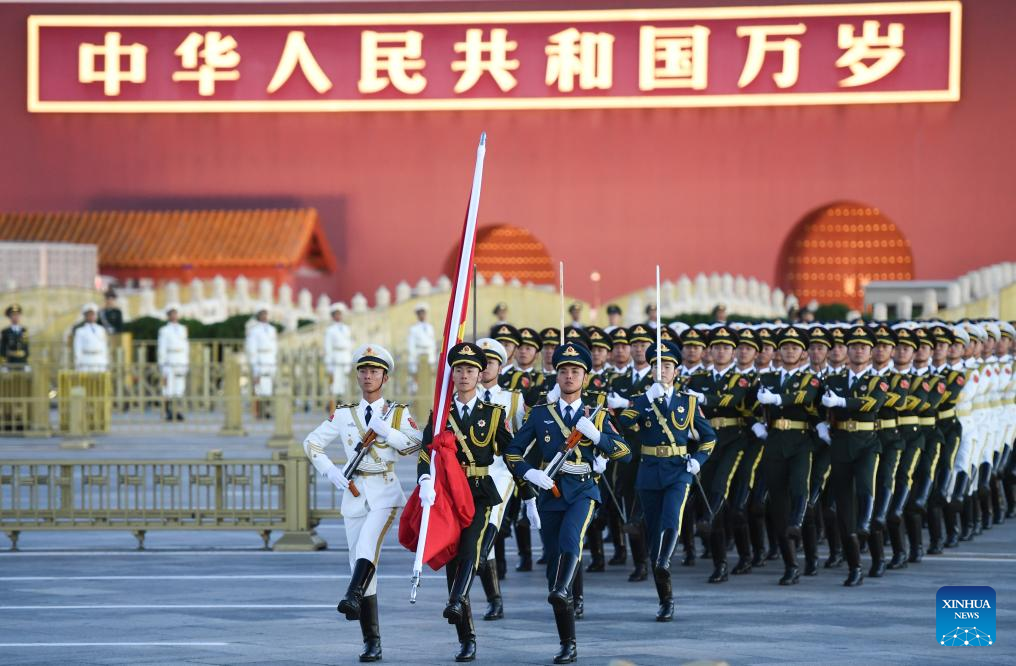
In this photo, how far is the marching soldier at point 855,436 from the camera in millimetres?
10484

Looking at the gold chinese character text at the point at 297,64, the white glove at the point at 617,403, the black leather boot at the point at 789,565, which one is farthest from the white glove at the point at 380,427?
the gold chinese character text at the point at 297,64

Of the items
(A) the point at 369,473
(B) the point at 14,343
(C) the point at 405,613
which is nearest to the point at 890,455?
(C) the point at 405,613

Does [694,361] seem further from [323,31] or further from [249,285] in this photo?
[323,31]

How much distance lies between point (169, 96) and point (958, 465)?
68.9 ft

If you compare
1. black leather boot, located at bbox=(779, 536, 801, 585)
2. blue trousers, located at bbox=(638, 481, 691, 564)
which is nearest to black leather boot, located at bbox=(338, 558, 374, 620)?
blue trousers, located at bbox=(638, 481, 691, 564)

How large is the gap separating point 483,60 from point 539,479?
22.4 meters

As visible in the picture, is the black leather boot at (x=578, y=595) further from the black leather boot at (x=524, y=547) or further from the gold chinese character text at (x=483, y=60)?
the gold chinese character text at (x=483, y=60)

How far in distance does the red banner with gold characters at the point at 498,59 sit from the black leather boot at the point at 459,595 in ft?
72.8

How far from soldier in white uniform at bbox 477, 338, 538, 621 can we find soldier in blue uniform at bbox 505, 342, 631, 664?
0.16 metres

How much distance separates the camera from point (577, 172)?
100ft

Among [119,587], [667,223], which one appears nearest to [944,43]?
[667,223]

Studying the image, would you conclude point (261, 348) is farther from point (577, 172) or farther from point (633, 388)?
point (633, 388)

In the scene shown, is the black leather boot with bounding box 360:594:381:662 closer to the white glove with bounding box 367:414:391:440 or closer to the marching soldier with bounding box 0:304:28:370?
the white glove with bounding box 367:414:391:440

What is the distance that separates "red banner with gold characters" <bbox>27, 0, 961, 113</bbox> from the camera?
29.0m
